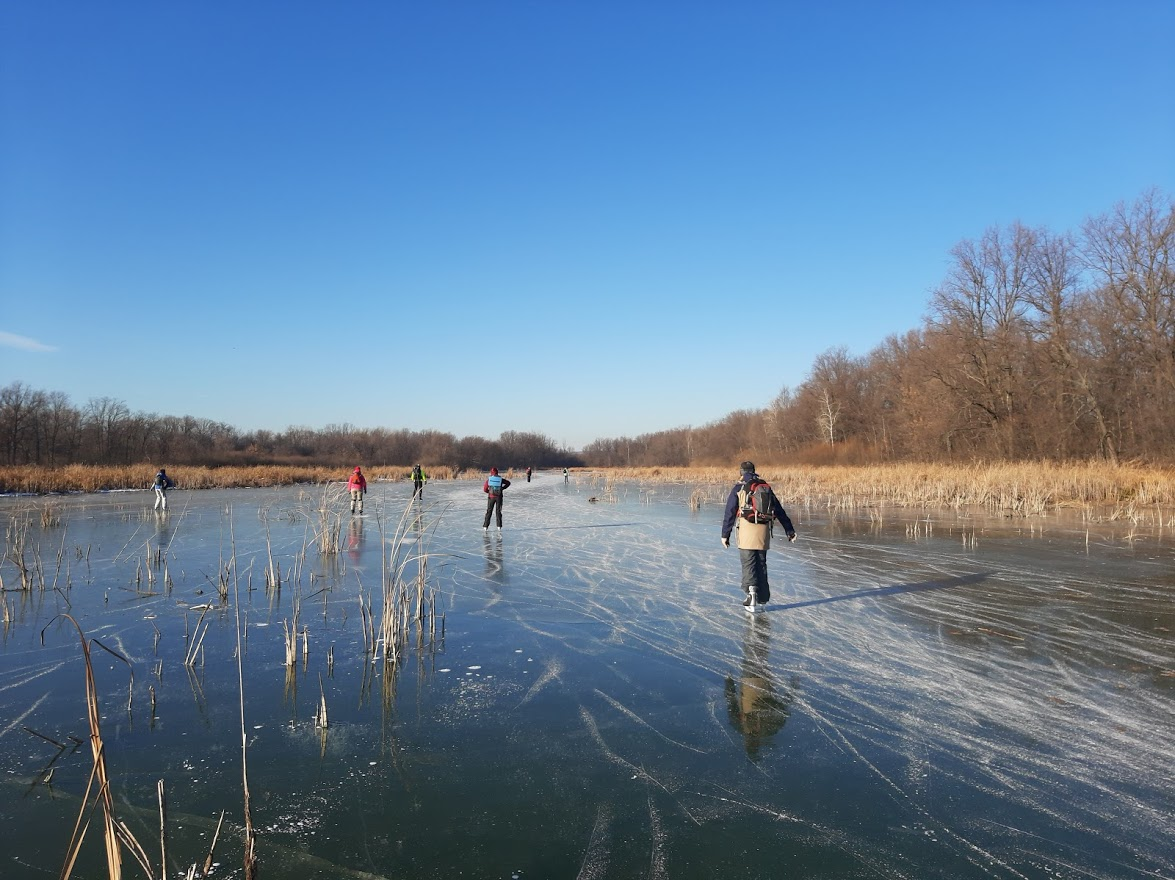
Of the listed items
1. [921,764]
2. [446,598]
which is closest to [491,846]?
[921,764]

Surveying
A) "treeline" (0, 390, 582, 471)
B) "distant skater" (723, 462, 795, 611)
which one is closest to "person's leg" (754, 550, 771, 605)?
"distant skater" (723, 462, 795, 611)

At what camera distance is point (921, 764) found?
3.49m

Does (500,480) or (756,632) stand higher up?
(500,480)

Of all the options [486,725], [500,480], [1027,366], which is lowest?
[486,725]

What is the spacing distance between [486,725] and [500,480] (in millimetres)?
9913

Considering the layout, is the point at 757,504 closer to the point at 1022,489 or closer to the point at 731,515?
the point at 731,515

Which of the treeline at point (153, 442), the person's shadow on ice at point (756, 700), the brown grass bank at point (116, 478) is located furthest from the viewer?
the treeline at point (153, 442)

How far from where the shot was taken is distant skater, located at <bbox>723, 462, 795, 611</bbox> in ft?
21.9

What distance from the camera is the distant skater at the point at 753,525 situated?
21.9 ft

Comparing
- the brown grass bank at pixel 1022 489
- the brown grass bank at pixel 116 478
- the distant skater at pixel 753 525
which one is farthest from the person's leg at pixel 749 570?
the brown grass bank at pixel 116 478

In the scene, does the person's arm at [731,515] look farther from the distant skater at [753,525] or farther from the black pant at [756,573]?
the black pant at [756,573]

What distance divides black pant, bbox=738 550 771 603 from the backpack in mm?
371

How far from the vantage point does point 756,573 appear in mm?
6809

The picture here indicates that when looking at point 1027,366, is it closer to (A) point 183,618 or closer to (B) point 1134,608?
(B) point 1134,608
